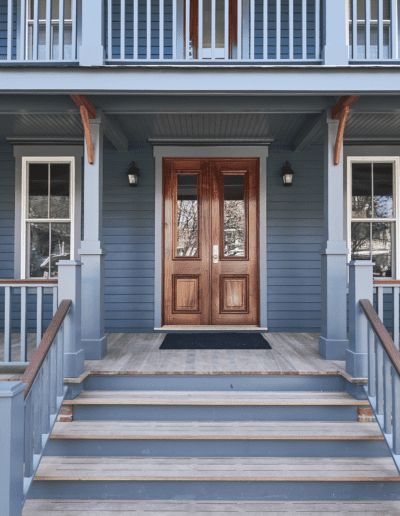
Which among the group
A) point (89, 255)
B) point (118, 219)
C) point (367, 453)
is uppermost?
point (118, 219)

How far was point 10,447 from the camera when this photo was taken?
161cm

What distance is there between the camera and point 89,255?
3277mm

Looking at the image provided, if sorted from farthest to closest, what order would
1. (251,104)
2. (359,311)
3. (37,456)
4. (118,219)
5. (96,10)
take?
(118,219) → (251,104) → (96,10) → (359,311) → (37,456)

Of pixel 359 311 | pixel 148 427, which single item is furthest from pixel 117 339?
pixel 359 311

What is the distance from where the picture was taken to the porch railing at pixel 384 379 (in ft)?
6.90

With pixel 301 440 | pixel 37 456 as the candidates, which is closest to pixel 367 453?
pixel 301 440

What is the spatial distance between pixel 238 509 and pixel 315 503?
47 cm

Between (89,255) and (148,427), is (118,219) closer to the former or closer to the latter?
(89,255)

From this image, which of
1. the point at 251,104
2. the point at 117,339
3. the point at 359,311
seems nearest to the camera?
the point at 359,311

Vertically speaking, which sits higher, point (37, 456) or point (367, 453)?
point (37, 456)

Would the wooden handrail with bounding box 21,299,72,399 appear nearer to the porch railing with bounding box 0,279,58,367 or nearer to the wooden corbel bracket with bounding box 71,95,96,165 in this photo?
the porch railing with bounding box 0,279,58,367

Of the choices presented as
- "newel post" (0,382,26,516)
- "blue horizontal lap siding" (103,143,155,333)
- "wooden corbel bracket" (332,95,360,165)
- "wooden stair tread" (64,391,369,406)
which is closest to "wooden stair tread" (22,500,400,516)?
"newel post" (0,382,26,516)

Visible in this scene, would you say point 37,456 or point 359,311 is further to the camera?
point 359,311

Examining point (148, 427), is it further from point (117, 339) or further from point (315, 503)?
point (117, 339)
